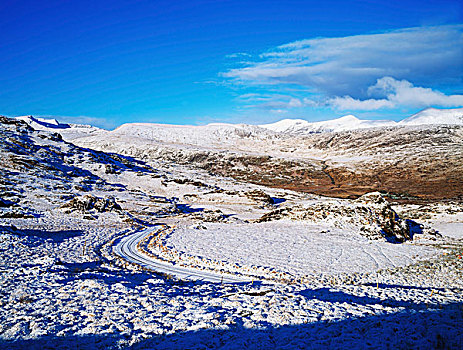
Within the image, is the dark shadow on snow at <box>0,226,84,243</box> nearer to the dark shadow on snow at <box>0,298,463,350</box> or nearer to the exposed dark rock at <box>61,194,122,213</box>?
the exposed dark rock at <box>61,194,122,213</box>

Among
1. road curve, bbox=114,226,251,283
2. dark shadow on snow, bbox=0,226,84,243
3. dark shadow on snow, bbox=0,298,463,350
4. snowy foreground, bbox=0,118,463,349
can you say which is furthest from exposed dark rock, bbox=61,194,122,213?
dark shadow on snow, bbox=0,298,463,350

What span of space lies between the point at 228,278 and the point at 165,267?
15.2 ft

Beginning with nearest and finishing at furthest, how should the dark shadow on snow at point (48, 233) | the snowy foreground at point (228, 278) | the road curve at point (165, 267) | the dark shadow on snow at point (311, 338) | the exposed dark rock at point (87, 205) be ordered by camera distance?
the dark shadow on snow at point (311, 338) → the snowy foreground at point (228, 278) → the road curve at point (165, 267) → the dark shadow on snow at point (48, 233) → the exposed dark rock at point (87, 205)

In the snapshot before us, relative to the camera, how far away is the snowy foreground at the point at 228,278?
868cm

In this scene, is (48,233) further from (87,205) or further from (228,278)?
(228,278)

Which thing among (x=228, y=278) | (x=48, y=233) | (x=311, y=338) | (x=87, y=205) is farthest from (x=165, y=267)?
(x=87, y=205)

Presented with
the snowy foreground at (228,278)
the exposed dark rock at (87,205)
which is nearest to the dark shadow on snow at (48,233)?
the snowy foreground at (228,278)

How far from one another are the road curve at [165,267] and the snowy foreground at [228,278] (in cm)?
9

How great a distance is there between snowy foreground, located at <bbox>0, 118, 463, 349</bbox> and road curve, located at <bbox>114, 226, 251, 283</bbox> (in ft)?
0.30

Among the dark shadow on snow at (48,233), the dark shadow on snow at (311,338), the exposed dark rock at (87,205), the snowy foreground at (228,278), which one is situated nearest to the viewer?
the dark shadow on snow at (311,338)

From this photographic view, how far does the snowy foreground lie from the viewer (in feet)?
28.5

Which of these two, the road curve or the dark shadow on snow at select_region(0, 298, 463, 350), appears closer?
the dark shadow on snow at select_region(0, 298, 463, 350)

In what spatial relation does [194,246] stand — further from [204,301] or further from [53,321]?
[53,321]

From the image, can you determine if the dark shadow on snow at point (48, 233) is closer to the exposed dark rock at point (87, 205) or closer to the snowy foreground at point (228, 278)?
the snowy foreground at point (228, 278)
